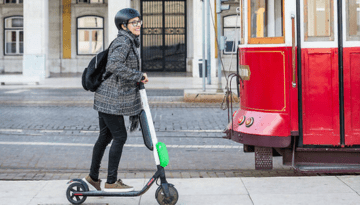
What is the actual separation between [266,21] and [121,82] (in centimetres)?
225

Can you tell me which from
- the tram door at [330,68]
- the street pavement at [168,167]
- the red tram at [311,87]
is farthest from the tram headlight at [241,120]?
the tram door at [330,68]

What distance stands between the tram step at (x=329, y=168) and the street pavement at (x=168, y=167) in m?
0.08

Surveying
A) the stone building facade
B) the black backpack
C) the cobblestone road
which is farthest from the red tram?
the stone building facade

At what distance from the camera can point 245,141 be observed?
21.7ft

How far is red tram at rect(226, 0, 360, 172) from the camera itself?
629 centimetres

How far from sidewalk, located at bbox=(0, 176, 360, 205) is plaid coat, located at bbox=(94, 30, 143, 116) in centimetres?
88

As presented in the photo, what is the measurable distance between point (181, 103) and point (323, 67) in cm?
932

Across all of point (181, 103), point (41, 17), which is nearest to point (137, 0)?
point (41, 17)

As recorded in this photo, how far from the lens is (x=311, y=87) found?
6336 millimetres

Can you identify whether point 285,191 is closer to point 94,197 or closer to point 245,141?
point 245,141

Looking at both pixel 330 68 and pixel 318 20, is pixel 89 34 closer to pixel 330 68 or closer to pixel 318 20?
pixel 318 20

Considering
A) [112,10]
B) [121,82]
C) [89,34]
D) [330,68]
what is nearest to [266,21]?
[330,68]

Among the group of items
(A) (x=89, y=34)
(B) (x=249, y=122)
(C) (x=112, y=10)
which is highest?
(C) (x=112, y=10)

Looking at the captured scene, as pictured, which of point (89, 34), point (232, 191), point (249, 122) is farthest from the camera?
point (89, 34)
